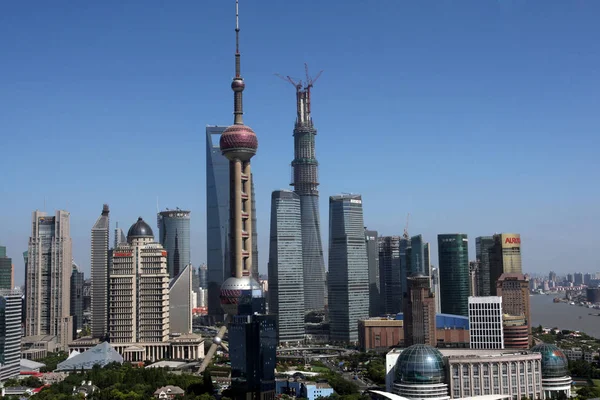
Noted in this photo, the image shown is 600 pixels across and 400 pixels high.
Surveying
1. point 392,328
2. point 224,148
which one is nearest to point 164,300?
point 224,148

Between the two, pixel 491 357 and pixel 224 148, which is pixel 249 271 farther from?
pixel 491 357

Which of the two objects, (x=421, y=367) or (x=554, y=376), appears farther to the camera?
(x=554, y=376)

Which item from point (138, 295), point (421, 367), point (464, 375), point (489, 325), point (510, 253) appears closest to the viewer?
point (421, 367)

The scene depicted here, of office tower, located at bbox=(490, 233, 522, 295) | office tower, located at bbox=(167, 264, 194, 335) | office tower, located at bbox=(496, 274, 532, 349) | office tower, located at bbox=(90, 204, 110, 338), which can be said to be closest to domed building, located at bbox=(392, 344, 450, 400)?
office tower, located at bbox=(496, 274, 532, 349)

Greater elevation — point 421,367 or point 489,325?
point 489,325

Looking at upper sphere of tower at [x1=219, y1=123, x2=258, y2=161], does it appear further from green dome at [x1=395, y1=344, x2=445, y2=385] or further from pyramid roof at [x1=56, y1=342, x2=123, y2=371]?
green dome at [x1=395, y1=344, x2=445, y2=385]

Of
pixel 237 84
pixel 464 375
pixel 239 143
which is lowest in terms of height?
pixel 464 375

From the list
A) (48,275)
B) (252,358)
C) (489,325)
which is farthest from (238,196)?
(48,275)

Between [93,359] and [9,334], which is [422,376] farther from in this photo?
[9,334]
